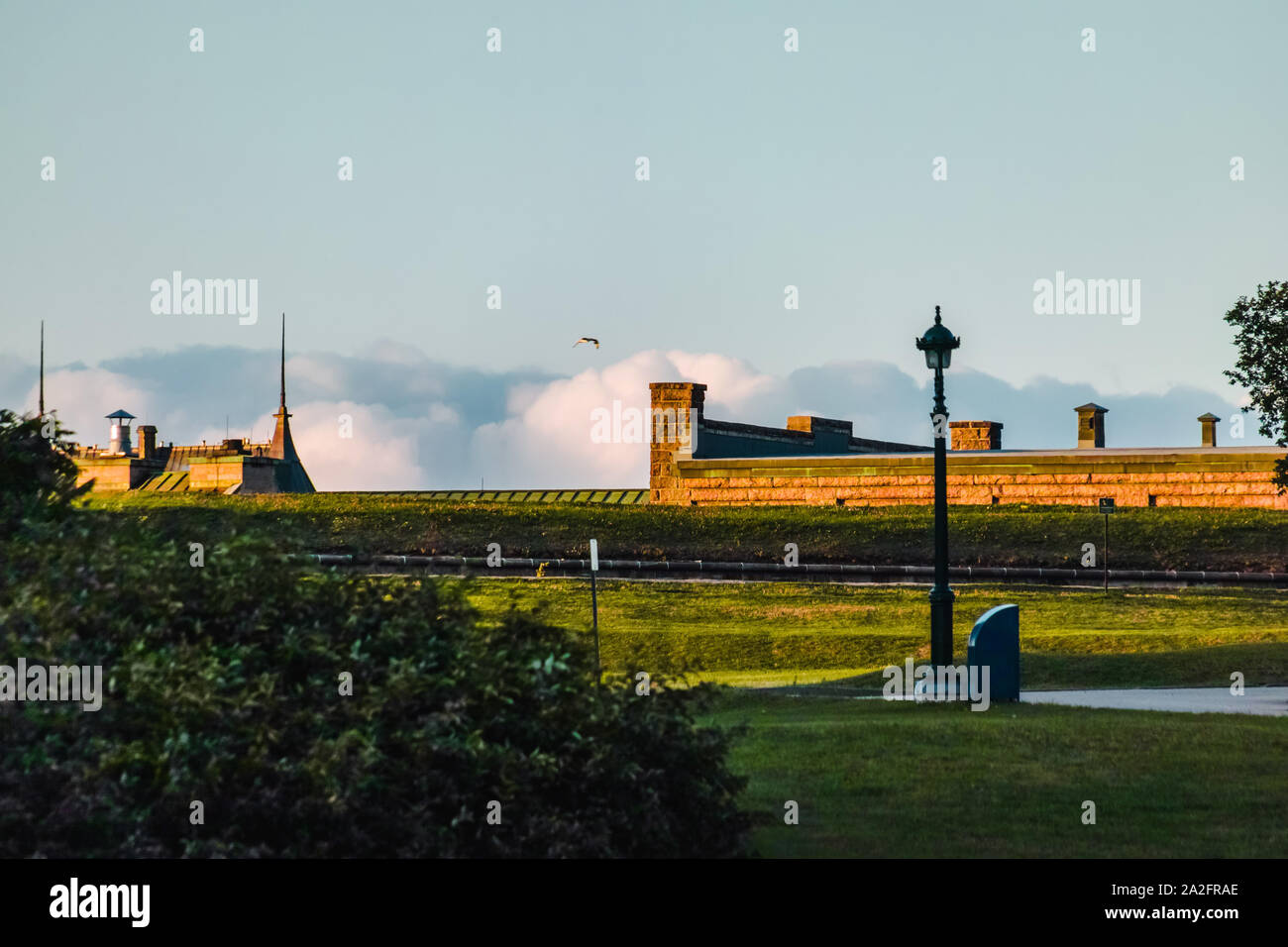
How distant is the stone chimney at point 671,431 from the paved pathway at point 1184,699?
3915cm

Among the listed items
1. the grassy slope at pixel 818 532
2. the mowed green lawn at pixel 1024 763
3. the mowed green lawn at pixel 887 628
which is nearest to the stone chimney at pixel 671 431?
the grassy slope at pixel 818 532

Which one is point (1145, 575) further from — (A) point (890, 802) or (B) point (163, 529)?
(B) point (163, 529)

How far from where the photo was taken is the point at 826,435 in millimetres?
69500

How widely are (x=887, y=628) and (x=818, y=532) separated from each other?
48.1ft

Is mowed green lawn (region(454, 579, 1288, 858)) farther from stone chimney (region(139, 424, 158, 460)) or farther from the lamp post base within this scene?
stone chimney (region(139, 424, 158, 460))

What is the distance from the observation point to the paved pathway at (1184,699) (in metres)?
17.5

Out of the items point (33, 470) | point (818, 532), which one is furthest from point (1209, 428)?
point (33, 470)

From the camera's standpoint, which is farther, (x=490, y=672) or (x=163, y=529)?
(x=163, y=529)

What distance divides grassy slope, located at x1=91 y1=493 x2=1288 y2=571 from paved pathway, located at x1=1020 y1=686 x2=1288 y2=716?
70.7ft

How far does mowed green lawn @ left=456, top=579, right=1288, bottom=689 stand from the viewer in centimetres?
2383

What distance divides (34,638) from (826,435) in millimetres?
62496

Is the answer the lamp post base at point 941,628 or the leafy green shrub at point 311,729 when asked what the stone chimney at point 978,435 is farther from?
the leafy green shrub at point 311,729

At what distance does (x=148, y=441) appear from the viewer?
83500mm
